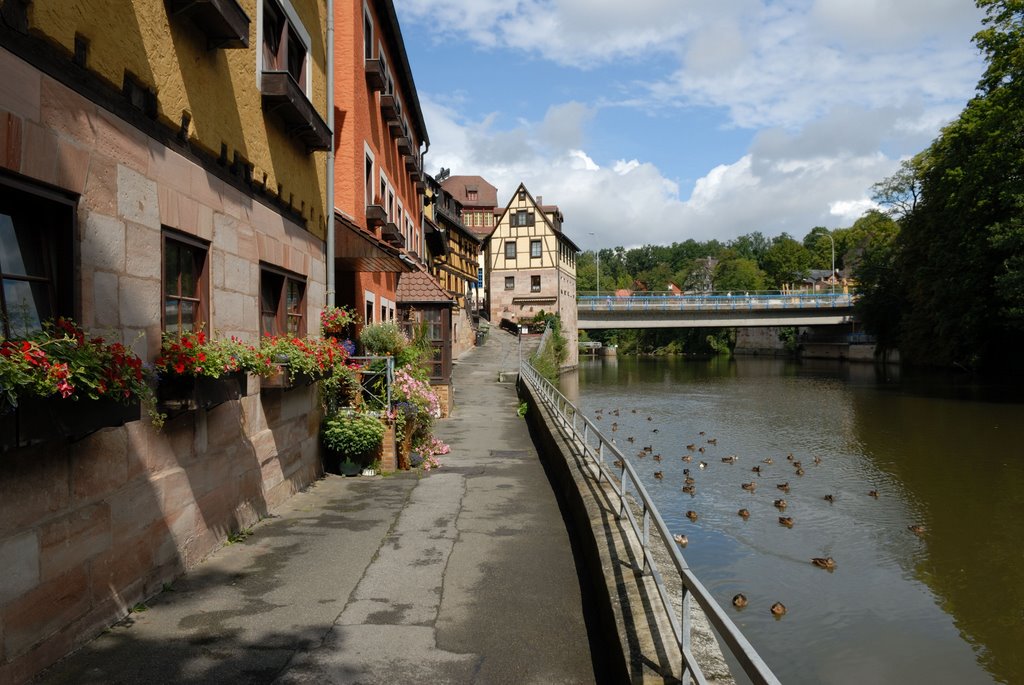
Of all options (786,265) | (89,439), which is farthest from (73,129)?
(786,265)

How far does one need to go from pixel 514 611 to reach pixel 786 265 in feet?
374

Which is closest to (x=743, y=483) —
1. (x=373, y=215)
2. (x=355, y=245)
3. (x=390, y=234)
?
(x=390, y=234)

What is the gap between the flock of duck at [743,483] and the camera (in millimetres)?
11625

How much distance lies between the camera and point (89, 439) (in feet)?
16.2

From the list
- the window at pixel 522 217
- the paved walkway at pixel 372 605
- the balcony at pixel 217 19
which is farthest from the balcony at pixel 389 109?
the window at pixel 522 217

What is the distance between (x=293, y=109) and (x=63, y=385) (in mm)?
5811

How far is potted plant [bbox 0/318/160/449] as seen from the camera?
3.66 meters

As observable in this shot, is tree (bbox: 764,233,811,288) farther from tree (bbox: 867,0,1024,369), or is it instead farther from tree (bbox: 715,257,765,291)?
tree (bbox: 867,0,1024,369)

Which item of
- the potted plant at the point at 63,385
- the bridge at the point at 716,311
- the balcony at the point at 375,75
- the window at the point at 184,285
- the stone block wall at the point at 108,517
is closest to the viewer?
the potted plant at the point at 63,385

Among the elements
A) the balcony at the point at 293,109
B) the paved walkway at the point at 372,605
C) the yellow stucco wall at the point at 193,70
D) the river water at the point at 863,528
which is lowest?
the river water at the point at 863,528

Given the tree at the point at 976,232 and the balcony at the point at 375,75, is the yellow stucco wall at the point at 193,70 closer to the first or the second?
the balcony at the point at 375,75

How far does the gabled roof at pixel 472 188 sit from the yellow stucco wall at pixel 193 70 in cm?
7209

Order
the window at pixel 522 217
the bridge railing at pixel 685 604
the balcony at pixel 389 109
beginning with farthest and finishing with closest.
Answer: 1. the window at pixel 522 217
2. the balcony at pixel 389 109
3. the bridge railing at pixel 685 604

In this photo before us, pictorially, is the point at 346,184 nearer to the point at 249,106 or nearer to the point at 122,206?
the point at 249,106
